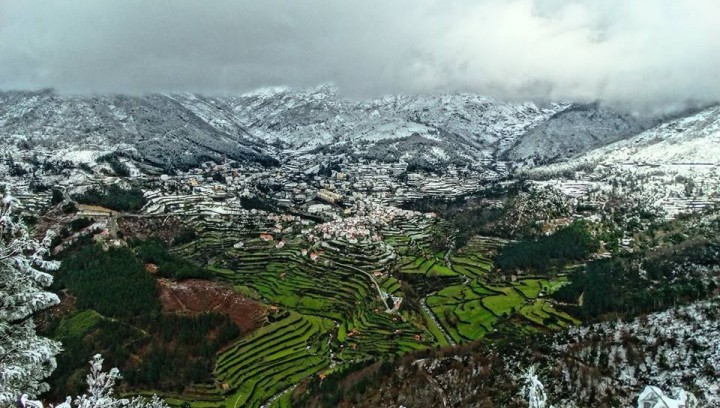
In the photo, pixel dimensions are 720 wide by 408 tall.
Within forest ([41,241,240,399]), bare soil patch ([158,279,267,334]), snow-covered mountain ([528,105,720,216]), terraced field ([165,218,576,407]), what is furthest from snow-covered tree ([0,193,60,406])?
snow-covered mountain ([528,105,720,216])

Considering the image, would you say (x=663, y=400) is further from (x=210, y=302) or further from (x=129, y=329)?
(x=129, y=329)

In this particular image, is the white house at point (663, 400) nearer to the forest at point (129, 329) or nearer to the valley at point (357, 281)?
the valley at point (357, 281)

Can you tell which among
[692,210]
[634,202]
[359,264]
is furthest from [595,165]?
[359,264]

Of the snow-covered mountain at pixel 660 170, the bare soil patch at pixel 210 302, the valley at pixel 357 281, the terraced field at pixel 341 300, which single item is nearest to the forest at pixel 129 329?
the valley at pixel 357 281

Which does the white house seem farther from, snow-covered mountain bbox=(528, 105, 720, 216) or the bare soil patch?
snow-covered mountain bbox=(528, 105, 720, 216)

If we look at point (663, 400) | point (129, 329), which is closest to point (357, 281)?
point (129, 329)

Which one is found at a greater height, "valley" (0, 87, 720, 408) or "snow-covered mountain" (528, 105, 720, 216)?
"snow-covered mountain" (528, 105, 720, 216)

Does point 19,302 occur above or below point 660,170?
below
